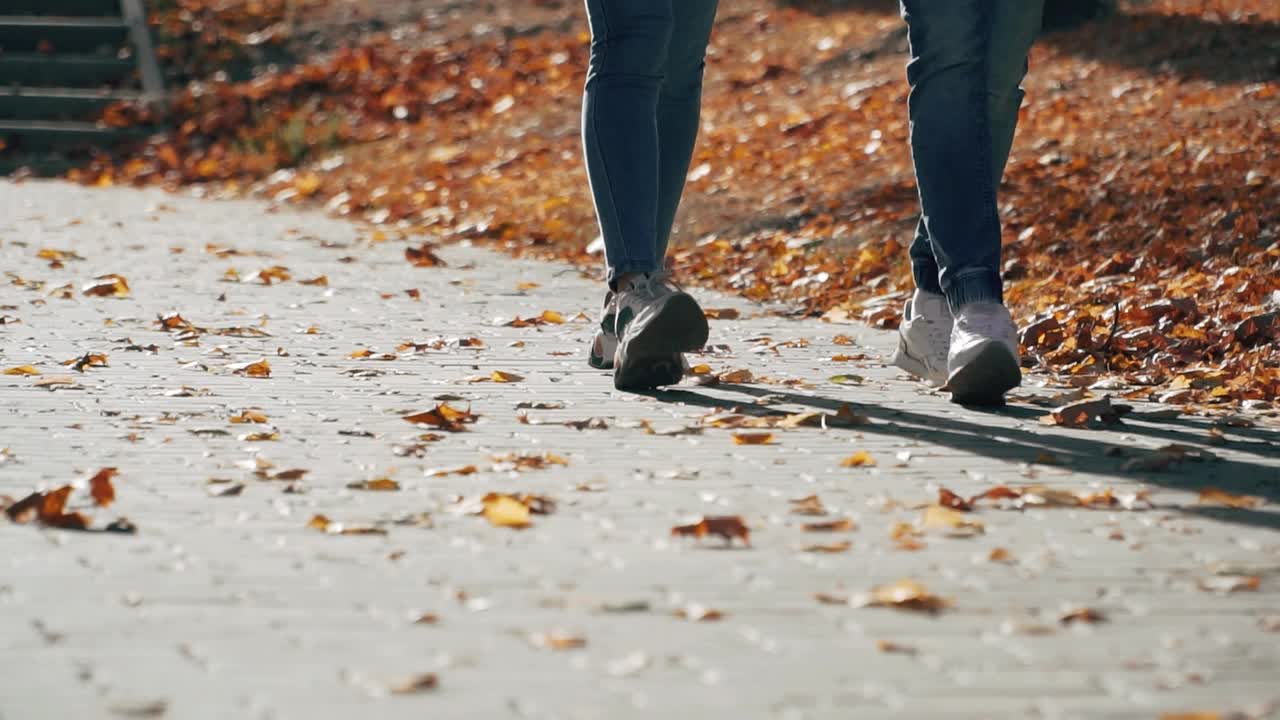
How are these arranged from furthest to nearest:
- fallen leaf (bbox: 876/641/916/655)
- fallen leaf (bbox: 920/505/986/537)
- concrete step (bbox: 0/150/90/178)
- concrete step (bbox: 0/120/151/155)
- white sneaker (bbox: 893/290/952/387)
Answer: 1. concrete step (bbox: 0/120/151/155)
2. concrete step (bbox: 0/150/90/178)
3. white sneaker (bbox: 893/290/952/387)
4. fallen leaf (bbox: 920/505/986/537)
5. fallen leaf (bbox: 876/641/916/655)

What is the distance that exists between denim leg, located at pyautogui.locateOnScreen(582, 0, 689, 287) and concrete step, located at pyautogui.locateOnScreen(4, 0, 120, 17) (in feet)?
38.7

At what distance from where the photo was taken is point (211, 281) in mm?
6973

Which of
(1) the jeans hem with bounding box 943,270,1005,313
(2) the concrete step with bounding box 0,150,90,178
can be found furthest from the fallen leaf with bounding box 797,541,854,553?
(2) the concrete step with bounding box 0,150,90,178

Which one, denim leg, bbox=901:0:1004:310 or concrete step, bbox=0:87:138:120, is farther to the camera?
concrete step, bbox=0:87:138:120

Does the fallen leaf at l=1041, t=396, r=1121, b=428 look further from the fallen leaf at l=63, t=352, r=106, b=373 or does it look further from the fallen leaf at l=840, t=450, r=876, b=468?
the fallen leaf at l=63, t=352, r=106, b=373

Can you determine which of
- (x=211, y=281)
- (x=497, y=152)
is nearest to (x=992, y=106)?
(x=211, y=281)

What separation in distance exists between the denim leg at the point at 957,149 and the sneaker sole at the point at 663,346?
2.09ft

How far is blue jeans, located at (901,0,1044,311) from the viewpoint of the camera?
168 inches

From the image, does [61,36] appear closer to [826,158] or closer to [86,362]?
[826,158]

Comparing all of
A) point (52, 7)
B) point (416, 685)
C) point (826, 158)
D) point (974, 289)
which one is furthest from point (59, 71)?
point (416, 685)

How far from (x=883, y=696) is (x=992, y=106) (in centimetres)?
268

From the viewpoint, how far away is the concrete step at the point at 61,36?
1451 centimetres

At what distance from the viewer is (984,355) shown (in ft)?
13.6

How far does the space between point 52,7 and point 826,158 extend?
8418mm
